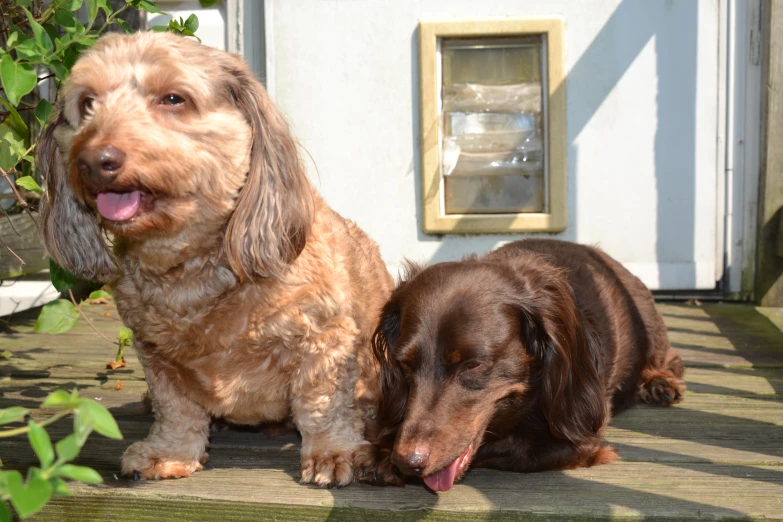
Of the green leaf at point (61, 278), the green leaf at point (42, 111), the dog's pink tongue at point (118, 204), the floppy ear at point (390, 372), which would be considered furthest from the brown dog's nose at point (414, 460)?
the green leaf at point (42, 111)

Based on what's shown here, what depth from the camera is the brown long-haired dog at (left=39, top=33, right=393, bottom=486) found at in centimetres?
248

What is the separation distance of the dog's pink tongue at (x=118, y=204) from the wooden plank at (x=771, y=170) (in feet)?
13.0

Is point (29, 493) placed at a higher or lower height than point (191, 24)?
lower

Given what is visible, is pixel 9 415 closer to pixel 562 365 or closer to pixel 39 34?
pixel 39 34

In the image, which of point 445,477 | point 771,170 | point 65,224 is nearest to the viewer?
point 445,477

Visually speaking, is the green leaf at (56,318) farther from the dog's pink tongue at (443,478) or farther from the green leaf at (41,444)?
the green leaf at (41,444)

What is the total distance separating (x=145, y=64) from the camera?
2539mm

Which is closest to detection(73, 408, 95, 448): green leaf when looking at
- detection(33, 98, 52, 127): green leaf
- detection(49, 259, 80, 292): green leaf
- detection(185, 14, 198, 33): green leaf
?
detection(33, 98, 52, 127): green leaf

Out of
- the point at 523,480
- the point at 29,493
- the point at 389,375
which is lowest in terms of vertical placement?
the point at 523,480

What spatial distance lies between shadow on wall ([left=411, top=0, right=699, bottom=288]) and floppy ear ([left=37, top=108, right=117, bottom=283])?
9.55 feet

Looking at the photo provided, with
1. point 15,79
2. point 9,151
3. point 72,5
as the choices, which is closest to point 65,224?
point 9,151

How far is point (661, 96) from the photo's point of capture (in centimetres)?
533

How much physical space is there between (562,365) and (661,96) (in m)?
3.12

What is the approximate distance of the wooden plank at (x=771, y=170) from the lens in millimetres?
4996
